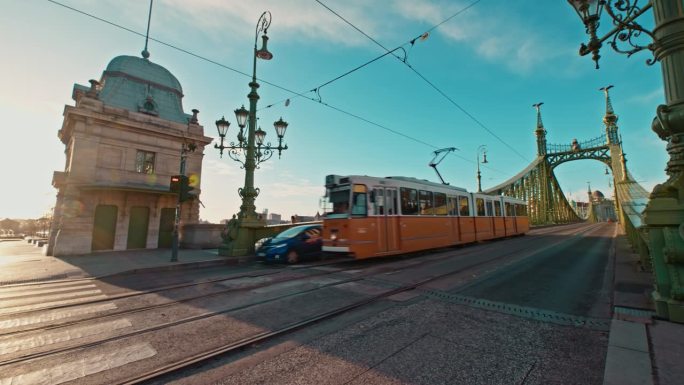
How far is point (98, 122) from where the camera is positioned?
51.7ft

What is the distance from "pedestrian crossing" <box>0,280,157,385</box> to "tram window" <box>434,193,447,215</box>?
38.6 ft

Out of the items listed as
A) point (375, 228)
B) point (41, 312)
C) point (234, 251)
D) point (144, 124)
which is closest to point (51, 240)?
point (144, 124)

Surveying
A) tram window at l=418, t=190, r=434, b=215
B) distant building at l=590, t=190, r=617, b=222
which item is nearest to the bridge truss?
tram window at l=418, t=190, r=434, b=215

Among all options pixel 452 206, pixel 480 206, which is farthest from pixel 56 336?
pixel 480 206

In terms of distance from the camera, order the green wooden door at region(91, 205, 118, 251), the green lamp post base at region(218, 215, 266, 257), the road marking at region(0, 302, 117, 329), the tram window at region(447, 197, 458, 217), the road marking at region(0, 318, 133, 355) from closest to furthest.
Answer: the road marking at region(0, 318, 133, 355) → the road marking at region(0, 302, 117, 329) → the green lamp post base at region(218, 215, 266, 257) → the tram window at region(447, 197, 458, 217) → the green wooden door at region(91, 205, 118, 251)

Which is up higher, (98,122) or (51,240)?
(98,122)

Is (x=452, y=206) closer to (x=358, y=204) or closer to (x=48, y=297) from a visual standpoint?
(x=358, y=204)

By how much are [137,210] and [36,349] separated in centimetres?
1537

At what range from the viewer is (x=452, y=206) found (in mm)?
14453

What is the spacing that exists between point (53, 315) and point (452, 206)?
14237mm

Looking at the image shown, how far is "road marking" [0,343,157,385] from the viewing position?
10.0 feet

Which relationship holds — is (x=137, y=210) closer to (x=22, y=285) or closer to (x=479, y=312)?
(x=22, y=285)

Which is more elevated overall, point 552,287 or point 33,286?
point 552,287

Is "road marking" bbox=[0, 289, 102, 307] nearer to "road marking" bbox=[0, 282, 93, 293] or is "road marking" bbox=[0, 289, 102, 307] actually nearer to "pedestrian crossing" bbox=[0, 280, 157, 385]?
→ "pedestrian crossing" bbox=[0, 280, 157, 385]
